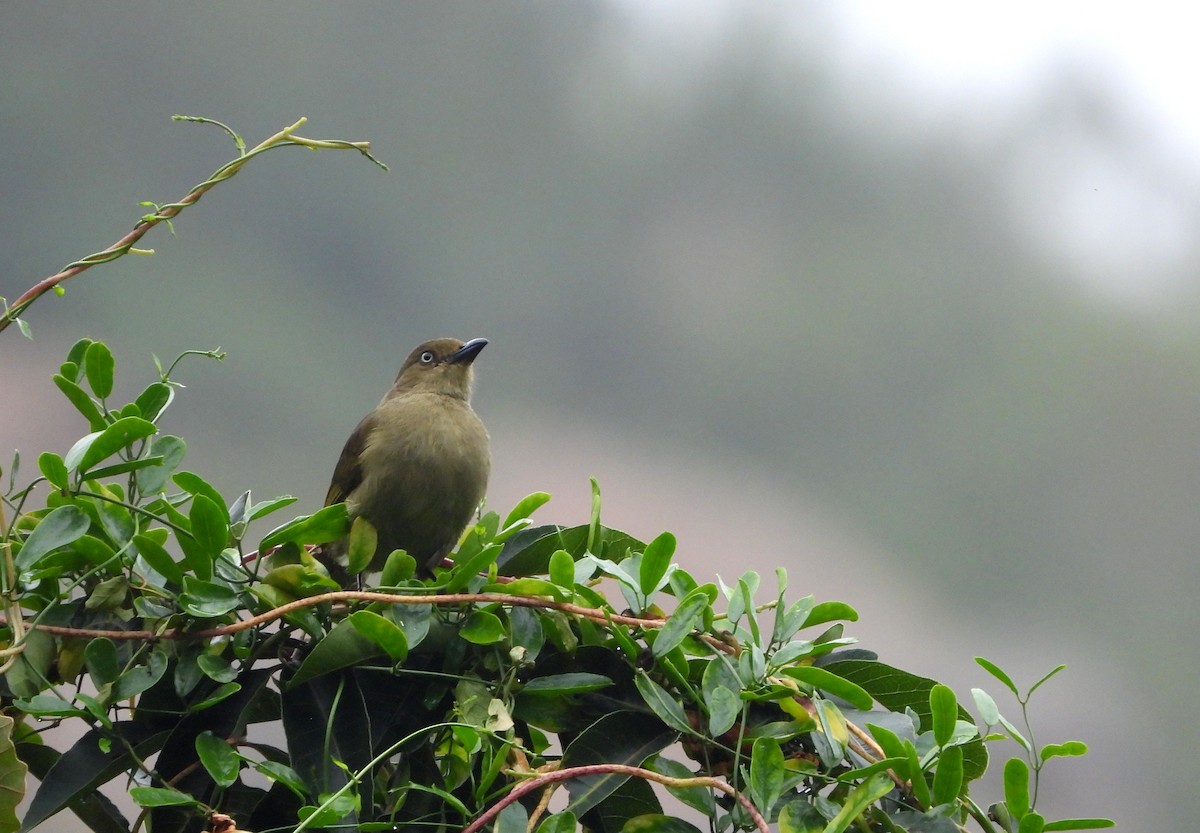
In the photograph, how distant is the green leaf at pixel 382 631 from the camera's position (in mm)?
1142

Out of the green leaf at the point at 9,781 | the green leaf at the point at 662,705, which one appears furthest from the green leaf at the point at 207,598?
the green leaf at the point at 662,705

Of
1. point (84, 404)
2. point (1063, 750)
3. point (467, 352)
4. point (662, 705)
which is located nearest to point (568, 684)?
point (662, 705)

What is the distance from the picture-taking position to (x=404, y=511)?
238 centimetres

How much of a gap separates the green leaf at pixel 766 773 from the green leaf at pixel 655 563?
0.23m

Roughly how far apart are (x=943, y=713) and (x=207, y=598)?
81 centimetres

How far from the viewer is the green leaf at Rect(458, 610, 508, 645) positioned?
1.21 m

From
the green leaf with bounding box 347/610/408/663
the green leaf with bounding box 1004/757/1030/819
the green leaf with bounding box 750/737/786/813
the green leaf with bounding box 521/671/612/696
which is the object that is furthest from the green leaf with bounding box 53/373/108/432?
the green leaf with bounding box 1004/757/1030/819

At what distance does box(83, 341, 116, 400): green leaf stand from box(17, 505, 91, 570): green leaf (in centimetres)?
22

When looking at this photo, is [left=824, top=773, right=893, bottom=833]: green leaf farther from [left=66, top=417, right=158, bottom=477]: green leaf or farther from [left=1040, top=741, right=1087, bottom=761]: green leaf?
[left=66, top=417, right=158, bottom=477]: green leaf

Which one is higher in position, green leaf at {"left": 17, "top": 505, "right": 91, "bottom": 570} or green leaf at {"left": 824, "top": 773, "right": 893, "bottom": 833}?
green leaf at {"left": 824, "top": 773, "right": 893, "bottom": 833}

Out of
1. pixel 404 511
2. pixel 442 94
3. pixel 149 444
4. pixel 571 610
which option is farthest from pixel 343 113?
pixel 571 610

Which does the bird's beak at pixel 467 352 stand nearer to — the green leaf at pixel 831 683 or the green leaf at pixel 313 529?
the green leaf at pixel 313 529

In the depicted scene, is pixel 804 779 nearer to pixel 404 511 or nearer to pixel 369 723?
pixel 369 723

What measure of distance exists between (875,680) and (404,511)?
1.28 m
